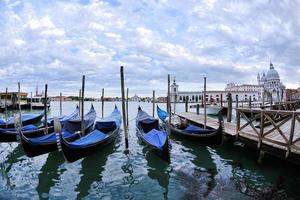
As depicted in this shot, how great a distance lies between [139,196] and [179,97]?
9613 cm

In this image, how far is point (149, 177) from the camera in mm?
6668

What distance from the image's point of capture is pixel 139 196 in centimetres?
546

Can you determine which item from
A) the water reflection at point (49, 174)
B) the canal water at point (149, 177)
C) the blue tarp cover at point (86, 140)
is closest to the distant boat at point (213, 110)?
the canal water at point (149, 177)

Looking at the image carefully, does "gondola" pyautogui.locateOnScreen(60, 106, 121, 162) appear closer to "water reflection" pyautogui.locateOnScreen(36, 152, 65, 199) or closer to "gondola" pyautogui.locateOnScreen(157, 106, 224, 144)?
"water reflection" pyautogui.locateOnScreen(36, 152, 65, 199)

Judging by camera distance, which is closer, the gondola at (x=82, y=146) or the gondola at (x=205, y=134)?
the gondola at (x=82, y=146)

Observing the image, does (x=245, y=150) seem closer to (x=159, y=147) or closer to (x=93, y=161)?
(x=159, y=147)

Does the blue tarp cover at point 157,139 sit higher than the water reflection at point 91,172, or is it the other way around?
the blue tarp cover at point 157,139

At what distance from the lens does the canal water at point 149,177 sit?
553 centimetres

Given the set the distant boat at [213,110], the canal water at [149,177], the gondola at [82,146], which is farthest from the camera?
the distant boat at [213,110]

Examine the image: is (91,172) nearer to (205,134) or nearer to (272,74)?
(205,134)

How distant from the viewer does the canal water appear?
553 cm

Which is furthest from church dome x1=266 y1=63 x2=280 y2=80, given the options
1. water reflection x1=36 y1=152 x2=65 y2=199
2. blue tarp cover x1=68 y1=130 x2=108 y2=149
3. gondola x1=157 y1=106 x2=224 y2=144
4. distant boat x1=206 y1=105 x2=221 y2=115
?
water reflection x1=36 y1=152 x2=65 y2=199

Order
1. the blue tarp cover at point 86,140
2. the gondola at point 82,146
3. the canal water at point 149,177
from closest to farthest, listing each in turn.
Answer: the canal water at point 149,177 < the gondola at point 82,146 < the blue tarp cover at point 86,140

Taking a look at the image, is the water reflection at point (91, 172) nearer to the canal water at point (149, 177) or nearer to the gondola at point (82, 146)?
the canal water at point (149, 177)
